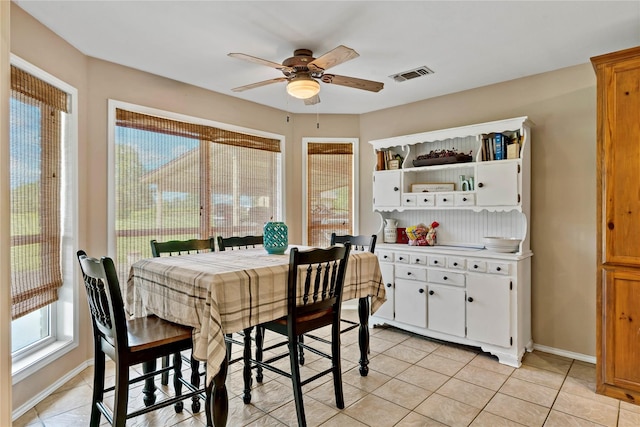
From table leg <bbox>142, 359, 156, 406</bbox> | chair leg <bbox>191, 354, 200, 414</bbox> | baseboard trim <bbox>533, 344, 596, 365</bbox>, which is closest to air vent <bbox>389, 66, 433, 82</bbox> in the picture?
baseboard trim <bbox>533, 344, 596, 365</bbox>

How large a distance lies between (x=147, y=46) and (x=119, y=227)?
1.50 m

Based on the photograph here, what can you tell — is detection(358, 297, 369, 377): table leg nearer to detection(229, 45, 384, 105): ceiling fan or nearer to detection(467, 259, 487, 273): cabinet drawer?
detection(467, 259, 487, 273): cabinet drawer

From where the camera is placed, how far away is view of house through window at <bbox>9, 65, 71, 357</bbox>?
2293mm

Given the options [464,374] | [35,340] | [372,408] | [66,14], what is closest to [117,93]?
[66,14]

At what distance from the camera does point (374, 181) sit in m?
4.12

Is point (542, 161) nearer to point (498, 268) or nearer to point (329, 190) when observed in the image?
point (498, 268)

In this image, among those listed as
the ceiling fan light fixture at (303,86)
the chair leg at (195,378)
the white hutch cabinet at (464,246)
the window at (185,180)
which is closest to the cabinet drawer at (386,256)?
the white hutch cabinet at (464,246)

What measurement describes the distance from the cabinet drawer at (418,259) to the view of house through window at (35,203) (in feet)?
9.85

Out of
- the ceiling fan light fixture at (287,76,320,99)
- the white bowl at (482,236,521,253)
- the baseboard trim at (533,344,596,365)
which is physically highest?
the ceiling fan light fixture at (287,76,320,99)

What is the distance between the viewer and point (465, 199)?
3.45 metres

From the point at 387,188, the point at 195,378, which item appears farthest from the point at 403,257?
the point at 195,378

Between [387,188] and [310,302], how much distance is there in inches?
84.5

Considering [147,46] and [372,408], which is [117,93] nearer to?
[147,46]

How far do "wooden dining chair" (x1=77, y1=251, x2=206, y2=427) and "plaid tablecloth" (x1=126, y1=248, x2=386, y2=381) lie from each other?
0.31ft
